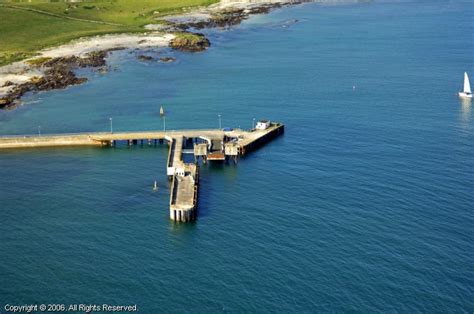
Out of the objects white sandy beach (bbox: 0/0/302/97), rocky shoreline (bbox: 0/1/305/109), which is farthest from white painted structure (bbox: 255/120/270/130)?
white sandy beach (bbox: 0/0/302/97)

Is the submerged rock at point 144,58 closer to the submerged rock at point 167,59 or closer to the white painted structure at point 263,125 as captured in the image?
the submerged rock at point 167,59

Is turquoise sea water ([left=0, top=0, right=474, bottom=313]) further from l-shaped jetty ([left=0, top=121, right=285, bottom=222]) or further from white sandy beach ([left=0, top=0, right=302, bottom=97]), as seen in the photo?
white sandy beach ([left=0, top=0, right=302, bottom=97])

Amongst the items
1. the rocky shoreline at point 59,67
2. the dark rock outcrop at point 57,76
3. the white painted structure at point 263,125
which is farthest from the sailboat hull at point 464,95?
the dark rock outcrop at point 57,76

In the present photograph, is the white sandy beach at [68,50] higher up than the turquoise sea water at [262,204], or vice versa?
the white sandy beach at [68,50]

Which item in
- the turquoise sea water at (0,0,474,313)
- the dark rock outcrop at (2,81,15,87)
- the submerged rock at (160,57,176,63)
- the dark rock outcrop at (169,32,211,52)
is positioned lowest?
the turquoise sea water at (0,0,474,313)

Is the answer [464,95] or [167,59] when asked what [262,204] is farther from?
[167,59]

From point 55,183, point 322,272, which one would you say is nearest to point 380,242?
point 322,272

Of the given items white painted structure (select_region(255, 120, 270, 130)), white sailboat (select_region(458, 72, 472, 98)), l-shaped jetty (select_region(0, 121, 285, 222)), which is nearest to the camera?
l-shaped jetty (select_region(0, 121, 285, 222))

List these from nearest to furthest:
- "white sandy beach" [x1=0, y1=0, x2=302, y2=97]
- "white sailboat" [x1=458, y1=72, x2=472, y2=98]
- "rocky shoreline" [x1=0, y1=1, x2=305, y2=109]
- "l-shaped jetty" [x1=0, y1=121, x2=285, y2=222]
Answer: "l-shaped jetty" [x1=0, y1=121, x2=285, y2=222] < "white sailboat" [x1=458, y1=72, x2=472, y2=98] < "rocky shoreline" [x1=0, y1=1, x2=305, y2=109] < "white sandy beach" [x1=0, y1=0, x2=302, y2=97]
